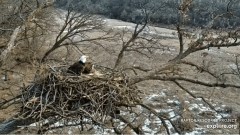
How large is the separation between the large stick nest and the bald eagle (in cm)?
18

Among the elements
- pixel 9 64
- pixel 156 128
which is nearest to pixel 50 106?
pixel 156 128

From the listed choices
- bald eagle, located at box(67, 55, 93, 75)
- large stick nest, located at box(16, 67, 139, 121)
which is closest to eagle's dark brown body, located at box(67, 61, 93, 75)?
bald eagle, located at box(67, 55, 93, 75)

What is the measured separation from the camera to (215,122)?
460 inches

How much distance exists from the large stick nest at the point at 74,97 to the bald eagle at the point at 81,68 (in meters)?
0.18

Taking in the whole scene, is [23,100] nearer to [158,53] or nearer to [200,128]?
[200,128]

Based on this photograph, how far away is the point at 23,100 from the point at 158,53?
15.7 metres

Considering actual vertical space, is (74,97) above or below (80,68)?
below

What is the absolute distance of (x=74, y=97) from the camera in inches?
177

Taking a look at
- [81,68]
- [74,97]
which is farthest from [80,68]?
[74,97]

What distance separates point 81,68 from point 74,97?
A: 47 centimetres

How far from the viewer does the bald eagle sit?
4.75 metres

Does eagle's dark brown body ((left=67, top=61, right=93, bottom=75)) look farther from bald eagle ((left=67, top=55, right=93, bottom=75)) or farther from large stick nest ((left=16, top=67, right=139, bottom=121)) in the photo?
large stick nest ((left=16, top=67, right=139, bottom=121))

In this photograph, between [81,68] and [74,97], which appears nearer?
[74,97]

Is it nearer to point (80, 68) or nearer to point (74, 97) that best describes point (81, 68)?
point (80, 68)
